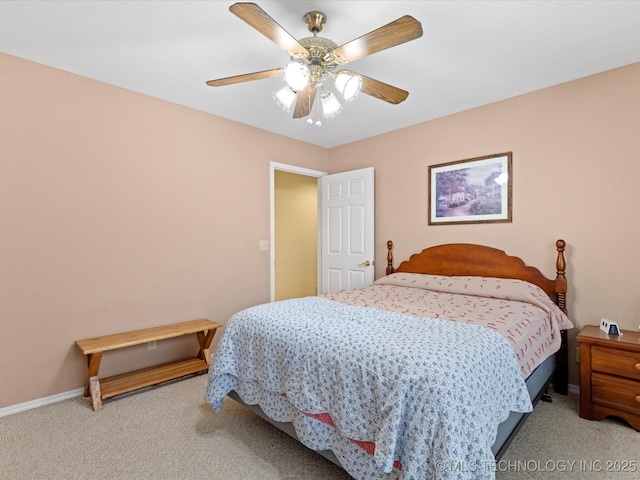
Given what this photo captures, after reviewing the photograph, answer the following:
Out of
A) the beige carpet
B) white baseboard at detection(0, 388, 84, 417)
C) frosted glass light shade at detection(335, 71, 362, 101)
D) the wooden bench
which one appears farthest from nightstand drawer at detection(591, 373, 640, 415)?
white baseboard at detection(0, 388, 84, 417)

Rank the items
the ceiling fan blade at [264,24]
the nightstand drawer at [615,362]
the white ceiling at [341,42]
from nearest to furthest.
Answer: the ceiling fan blade at [264,24] < the white ceiling at [341,42] < the nightstand drawer at [615,362]

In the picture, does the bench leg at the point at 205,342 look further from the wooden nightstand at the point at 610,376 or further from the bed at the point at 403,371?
the wooden nightstand at the point at 610,376

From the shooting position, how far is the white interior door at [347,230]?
393 cm

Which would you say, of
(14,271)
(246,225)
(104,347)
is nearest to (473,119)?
(246,225)

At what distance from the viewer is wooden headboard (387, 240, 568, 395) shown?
8.50ft

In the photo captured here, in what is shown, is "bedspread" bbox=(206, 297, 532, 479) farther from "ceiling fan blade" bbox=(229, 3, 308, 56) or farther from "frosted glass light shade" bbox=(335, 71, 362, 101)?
"ceiling fan blade" bbox=(229, 3, 308, 56)

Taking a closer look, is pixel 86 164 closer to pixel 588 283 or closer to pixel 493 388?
pixel 493 388

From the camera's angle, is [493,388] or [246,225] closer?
[493,388]

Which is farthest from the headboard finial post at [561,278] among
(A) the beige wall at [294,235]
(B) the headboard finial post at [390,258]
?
(A) the beige wall at [294,235]

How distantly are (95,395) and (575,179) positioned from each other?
4.07 meters

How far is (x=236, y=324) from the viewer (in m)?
2.14

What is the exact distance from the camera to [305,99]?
7.29 ft

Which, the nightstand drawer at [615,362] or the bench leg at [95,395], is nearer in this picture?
the nightstand drawer at [615,362]

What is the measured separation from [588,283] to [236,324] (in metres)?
2.74
